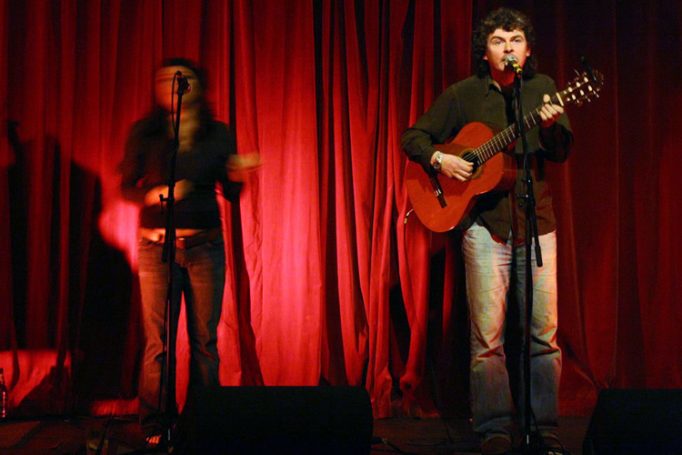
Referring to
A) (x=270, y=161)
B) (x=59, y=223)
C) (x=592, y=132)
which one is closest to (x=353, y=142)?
(x=270, y=161)

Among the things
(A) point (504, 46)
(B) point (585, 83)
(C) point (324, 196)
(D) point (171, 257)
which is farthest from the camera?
(C) point (324, 196)

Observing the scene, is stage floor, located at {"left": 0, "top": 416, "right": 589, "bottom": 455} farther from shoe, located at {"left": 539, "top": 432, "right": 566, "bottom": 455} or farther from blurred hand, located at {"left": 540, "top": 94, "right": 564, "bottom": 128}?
blurred hand, located at {"left": 540, "top": 94, "right": 564, "bottom": 128}

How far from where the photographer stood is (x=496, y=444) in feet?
11.6

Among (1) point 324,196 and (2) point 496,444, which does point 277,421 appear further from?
(1) point 324,196

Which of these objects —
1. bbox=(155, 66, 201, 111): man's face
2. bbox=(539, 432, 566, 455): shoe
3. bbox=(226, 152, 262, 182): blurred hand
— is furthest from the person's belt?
bbox=(539, 432, 566, 455): shoe

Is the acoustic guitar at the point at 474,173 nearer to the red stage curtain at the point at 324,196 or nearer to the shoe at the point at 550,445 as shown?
the red stage curtain at the point at 324,196

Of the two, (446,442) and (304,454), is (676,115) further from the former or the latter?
(304,454)

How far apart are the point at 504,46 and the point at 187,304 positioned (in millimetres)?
1815

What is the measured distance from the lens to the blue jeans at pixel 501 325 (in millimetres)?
Answer: 3549

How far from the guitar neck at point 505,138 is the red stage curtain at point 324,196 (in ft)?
3.64

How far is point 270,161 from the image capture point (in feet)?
15.3

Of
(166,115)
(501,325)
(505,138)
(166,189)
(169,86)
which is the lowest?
(501,325)

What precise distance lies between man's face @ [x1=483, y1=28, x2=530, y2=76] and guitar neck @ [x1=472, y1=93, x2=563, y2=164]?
0.97 ft

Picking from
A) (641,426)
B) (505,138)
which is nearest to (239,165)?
(505,138)
